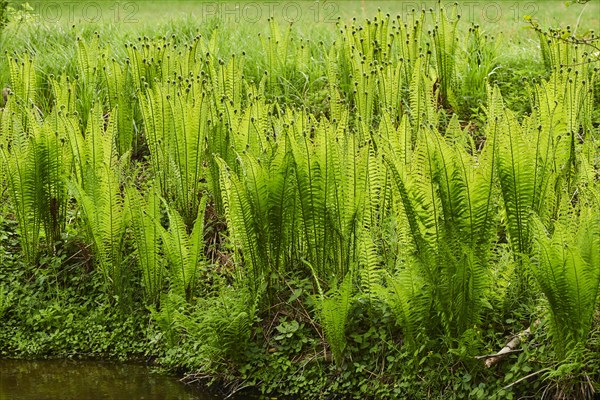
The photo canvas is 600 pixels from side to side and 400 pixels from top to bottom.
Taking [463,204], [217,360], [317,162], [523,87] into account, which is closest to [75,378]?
[217,360]

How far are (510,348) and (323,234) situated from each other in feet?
4.00

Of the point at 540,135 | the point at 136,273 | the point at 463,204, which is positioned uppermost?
the point at 540,135

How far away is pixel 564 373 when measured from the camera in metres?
4.01

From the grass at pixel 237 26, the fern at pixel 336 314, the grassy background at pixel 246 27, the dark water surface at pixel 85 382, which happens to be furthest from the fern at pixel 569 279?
the grass at pixel 237 26

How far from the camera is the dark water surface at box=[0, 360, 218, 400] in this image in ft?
15.5

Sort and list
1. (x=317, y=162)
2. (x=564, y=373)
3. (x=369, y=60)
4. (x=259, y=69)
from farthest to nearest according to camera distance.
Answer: (x=259, y=69)
(x=369, y=60)
(x=317, y=162)
(x=564, y=373)

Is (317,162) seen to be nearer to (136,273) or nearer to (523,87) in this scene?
(136,273)

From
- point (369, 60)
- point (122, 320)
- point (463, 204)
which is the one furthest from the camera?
point (369, 60)

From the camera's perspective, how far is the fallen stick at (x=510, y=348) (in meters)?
4.21

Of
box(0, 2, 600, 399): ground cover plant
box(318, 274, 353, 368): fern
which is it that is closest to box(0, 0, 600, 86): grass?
box(0, 2, 600, 399): ground cover plant

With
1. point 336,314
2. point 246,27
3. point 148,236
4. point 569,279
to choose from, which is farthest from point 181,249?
point 246,27

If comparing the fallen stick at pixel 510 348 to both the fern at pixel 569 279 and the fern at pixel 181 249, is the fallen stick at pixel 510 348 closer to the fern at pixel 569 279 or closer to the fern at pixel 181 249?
the fern at pixel 569 279

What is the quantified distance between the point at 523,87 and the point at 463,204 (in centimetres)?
277

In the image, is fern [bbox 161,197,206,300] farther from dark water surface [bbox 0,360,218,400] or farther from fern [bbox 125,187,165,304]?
dark water surface [bbox 0,360,218,400]
